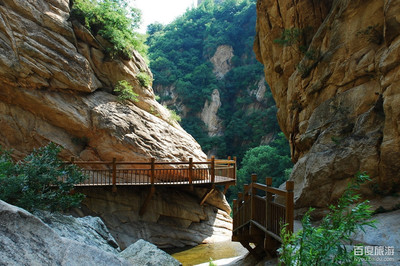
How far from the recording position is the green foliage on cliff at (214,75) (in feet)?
104

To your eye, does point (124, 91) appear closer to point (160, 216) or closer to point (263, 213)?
point (160, 216)

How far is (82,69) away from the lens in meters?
11.9

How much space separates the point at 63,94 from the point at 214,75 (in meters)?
26.3

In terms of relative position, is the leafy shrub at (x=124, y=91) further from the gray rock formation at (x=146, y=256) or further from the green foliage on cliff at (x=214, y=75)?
the green foliage on cliff at (x=214, y=75)

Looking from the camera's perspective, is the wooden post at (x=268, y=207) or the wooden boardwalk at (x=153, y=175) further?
the wooden boardwalk at (x=153, y=175)

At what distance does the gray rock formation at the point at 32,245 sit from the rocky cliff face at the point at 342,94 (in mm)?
5339

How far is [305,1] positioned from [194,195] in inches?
370

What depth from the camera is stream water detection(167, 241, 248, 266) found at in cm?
1006

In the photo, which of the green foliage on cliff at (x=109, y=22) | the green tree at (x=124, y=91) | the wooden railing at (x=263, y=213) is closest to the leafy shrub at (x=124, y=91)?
the green tree at (x=124, y=91)

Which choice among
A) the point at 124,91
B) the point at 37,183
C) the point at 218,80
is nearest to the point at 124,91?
the point at 124,91

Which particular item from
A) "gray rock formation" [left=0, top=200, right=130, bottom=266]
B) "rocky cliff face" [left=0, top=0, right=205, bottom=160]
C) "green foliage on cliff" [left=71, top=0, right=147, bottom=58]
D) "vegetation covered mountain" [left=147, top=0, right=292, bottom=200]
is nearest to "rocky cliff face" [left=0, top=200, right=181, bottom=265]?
"gray rock formation" [left=0, top=200, right=130, bottom=266]

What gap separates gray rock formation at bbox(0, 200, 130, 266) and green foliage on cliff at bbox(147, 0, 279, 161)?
28.2m

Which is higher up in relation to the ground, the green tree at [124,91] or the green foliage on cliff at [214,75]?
the green foliage on cliff at [214,75]

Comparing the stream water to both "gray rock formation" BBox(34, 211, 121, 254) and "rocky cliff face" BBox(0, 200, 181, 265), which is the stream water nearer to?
"gray rock formation" BBox(34, 211, 121, 254)
